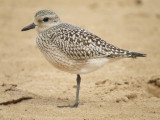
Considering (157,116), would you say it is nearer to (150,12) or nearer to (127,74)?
(127,74)

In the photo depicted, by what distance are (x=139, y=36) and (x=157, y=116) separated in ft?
20.3

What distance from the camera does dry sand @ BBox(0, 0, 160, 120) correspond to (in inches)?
228

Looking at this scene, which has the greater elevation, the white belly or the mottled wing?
the mottled wing

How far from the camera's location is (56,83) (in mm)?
7480

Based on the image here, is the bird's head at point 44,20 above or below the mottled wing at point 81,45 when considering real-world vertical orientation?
above

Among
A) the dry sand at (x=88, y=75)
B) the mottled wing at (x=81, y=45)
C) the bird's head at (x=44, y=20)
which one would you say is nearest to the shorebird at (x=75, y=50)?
the mottled wing at (x=81, y=45)

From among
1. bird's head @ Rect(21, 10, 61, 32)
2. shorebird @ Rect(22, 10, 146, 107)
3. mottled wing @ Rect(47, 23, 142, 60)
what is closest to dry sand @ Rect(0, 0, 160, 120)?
shorebird @ Rect(22, 10, 146, 107)

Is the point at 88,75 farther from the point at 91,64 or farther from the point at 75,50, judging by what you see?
the point at 75,50

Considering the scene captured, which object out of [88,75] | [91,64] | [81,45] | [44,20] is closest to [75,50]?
[81,45]

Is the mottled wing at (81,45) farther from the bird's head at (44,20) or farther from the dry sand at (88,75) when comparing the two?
the dry sand at (88,75)

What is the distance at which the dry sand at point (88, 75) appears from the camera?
5801 mm

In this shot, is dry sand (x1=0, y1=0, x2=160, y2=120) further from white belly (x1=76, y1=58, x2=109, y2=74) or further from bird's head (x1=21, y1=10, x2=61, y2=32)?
bird's head (x1=21, y1=10, x2=61, y2=32)

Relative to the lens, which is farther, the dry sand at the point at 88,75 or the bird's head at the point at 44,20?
the bird's head at the point at 44,20

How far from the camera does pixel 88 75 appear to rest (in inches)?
321
